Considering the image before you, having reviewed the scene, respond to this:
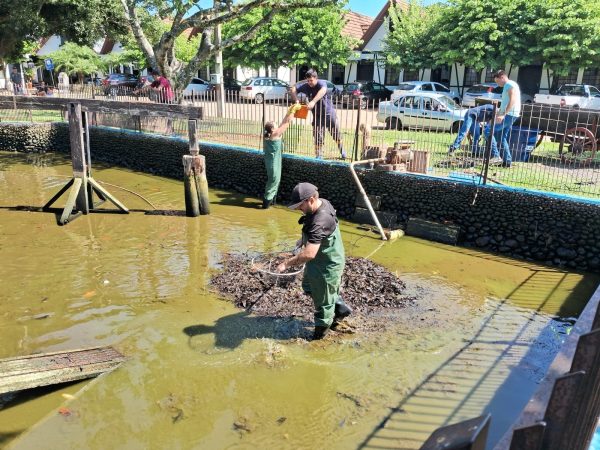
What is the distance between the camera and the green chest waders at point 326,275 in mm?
4929

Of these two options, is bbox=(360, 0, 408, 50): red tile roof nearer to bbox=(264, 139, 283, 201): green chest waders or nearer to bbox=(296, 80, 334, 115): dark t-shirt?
bbox=(296, 80, 334, 115): dark t-shirt

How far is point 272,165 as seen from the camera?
10094 millimetres

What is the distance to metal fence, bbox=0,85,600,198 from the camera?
29.6 ft

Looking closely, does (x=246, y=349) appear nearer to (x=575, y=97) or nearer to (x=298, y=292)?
(x=298, y=292)

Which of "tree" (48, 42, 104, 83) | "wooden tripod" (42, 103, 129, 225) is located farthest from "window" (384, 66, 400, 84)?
"wooden tripod" (42, 103, 129, 225)

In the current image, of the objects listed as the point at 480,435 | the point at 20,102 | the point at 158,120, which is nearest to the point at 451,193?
the point at 480,435

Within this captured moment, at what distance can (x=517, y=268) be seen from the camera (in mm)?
7574

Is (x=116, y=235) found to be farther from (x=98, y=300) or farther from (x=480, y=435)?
(x=480, y=435)

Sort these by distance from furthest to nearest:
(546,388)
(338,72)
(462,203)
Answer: (338,72) < (462,203) < (546,388)

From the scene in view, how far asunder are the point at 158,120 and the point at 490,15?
61.6 feet

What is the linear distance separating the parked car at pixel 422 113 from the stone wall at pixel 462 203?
187 centimetres

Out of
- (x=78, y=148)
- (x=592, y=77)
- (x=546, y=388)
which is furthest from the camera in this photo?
(x=592, y=77)

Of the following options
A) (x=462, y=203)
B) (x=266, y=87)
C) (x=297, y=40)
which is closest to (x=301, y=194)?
(x=462, y=203)

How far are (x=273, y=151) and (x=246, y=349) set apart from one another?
5488 millimetres
